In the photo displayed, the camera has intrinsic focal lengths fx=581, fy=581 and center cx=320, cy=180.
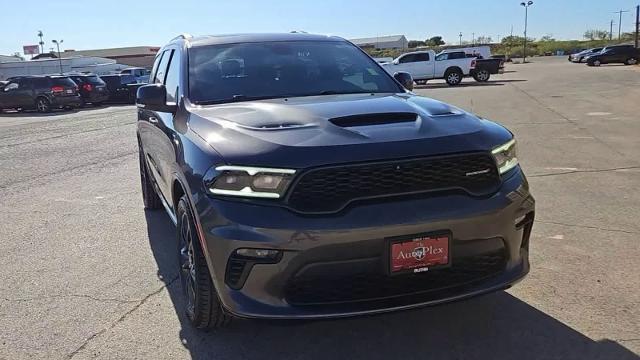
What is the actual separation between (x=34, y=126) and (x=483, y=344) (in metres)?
18.6

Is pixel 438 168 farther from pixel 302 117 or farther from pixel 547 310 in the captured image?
pixel 547 310

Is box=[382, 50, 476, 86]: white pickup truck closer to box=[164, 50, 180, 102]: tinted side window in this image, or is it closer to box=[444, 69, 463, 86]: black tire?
box=[444, 69, 463, 86]: black tire

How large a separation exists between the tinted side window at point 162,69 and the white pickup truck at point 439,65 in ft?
94.0

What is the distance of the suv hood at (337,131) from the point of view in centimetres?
280

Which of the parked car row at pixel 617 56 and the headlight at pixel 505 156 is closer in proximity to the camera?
the headlight at pixel 505 156

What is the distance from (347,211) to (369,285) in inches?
15.1

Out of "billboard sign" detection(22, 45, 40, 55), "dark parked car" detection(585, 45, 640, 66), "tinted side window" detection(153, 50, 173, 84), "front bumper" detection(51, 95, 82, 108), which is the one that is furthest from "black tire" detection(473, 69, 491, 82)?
"billboard sign" detection(22, 45, 40, 55)

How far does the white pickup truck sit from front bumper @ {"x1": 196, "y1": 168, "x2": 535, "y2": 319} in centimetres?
3147

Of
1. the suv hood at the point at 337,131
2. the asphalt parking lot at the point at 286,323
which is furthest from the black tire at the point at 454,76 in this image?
the suv hood at the point at 337,131

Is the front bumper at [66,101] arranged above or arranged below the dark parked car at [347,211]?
below

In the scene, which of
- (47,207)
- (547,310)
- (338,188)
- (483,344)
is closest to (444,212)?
(338,188)

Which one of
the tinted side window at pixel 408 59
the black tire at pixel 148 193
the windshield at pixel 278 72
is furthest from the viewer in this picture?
the tinted side window at pixel 408 59

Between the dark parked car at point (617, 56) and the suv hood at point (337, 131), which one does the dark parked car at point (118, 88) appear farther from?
the dark parked car at point (617, 56)

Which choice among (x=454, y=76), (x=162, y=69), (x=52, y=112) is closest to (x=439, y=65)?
(x=454, y=76)
